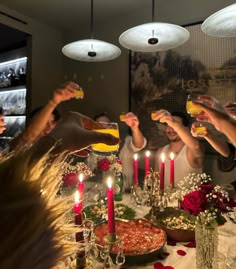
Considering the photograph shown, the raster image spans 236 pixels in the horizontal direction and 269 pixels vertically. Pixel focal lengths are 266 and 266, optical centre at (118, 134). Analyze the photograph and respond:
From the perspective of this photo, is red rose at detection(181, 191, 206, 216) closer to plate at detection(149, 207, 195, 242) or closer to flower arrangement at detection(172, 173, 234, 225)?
flower arrangement at detection(172, 173, 234, 225)

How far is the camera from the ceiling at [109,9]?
243 centimetres

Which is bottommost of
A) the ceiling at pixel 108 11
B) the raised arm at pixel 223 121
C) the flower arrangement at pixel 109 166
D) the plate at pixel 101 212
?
the plate at pixel 101 212

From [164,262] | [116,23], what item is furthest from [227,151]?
[116,23]

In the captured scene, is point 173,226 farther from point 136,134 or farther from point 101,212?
point 136,134

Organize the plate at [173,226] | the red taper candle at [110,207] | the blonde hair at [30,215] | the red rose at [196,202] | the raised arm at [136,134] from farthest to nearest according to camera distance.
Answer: the raised arm at [136,134] < the plate at [173,226] < the red rose at [196,202] < the red taper candle at [110,207] < the blonde hair at [30,215]

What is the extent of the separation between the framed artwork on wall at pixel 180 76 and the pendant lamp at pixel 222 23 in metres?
1.15

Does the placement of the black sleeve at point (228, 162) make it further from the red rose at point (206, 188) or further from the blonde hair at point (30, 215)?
the blonde hair at point (30, 215)

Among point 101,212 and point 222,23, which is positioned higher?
point 222,23

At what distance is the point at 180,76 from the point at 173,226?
1736 mm

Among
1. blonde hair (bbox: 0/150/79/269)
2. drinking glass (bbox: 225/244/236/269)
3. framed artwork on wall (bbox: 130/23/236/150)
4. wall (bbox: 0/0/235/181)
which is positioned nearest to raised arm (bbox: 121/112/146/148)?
framed artwork on wall (bbox: 130/23/236/150)

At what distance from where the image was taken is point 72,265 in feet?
2.40

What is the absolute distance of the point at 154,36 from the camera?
1416 mm

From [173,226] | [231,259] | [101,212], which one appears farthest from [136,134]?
[231,259]

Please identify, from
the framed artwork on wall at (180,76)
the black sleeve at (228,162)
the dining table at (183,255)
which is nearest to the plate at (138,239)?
the dining table at (183,255)
